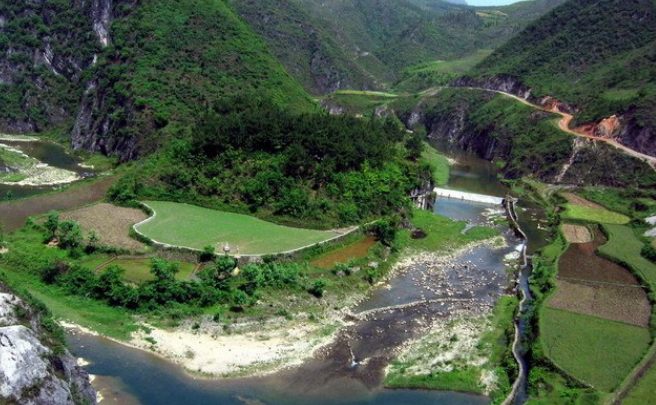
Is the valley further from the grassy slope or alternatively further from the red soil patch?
the grassy slope

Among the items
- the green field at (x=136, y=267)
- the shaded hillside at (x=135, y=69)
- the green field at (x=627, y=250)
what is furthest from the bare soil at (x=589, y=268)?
the shaded hillside at (x=135, y=69)

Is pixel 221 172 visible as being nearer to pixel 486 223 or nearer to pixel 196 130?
pixel 196 130

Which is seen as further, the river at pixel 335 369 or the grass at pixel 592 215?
the grass at pixel 592 215

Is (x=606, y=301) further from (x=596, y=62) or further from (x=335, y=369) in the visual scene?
(x=596, y=62)

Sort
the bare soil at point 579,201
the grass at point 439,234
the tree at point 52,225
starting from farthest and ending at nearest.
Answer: the bare soil at point 579,201 < the grass at point 439,234 < the tree at point 52,225

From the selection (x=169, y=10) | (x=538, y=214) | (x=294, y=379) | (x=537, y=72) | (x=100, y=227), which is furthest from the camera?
(x=537, y=72)

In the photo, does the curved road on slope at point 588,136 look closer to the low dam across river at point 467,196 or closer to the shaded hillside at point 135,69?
the low dam across river at point 467,196

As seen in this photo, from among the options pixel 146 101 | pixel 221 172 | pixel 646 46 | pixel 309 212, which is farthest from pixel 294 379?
pixel 646 46
